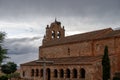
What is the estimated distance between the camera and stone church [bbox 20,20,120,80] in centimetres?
4775

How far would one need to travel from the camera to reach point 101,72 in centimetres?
4691

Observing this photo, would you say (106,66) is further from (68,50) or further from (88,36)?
(68,50)

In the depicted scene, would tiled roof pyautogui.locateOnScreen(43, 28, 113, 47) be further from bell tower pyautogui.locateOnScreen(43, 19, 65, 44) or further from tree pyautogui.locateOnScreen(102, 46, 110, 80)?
tree pyautogui.locateOnScreen(102, 46, 110, 80)

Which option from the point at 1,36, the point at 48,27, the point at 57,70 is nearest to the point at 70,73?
the point at 57,70

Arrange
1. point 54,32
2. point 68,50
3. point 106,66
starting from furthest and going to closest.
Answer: point 54,32, point 68,50, point 106,66

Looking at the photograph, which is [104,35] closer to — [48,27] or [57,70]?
[57,70]

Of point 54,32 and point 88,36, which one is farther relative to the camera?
point 54,32

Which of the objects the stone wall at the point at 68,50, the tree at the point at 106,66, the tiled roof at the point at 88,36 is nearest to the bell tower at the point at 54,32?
the stone wall at the point at 68,50

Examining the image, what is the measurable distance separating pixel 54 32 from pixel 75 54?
14649mm

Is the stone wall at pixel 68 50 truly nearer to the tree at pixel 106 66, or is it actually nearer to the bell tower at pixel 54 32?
the bell tower at pixel 54 32

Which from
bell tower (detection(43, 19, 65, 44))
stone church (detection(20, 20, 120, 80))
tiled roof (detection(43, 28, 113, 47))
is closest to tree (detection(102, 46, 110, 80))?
stone church (detection(20, 20, 120, 80))

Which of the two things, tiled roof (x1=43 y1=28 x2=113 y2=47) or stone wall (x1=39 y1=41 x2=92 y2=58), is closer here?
tiled roof (x1=43 y1=28 x2=113 y2=47)

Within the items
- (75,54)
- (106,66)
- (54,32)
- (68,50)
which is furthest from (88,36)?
(54,32)

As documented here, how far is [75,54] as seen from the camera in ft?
195
